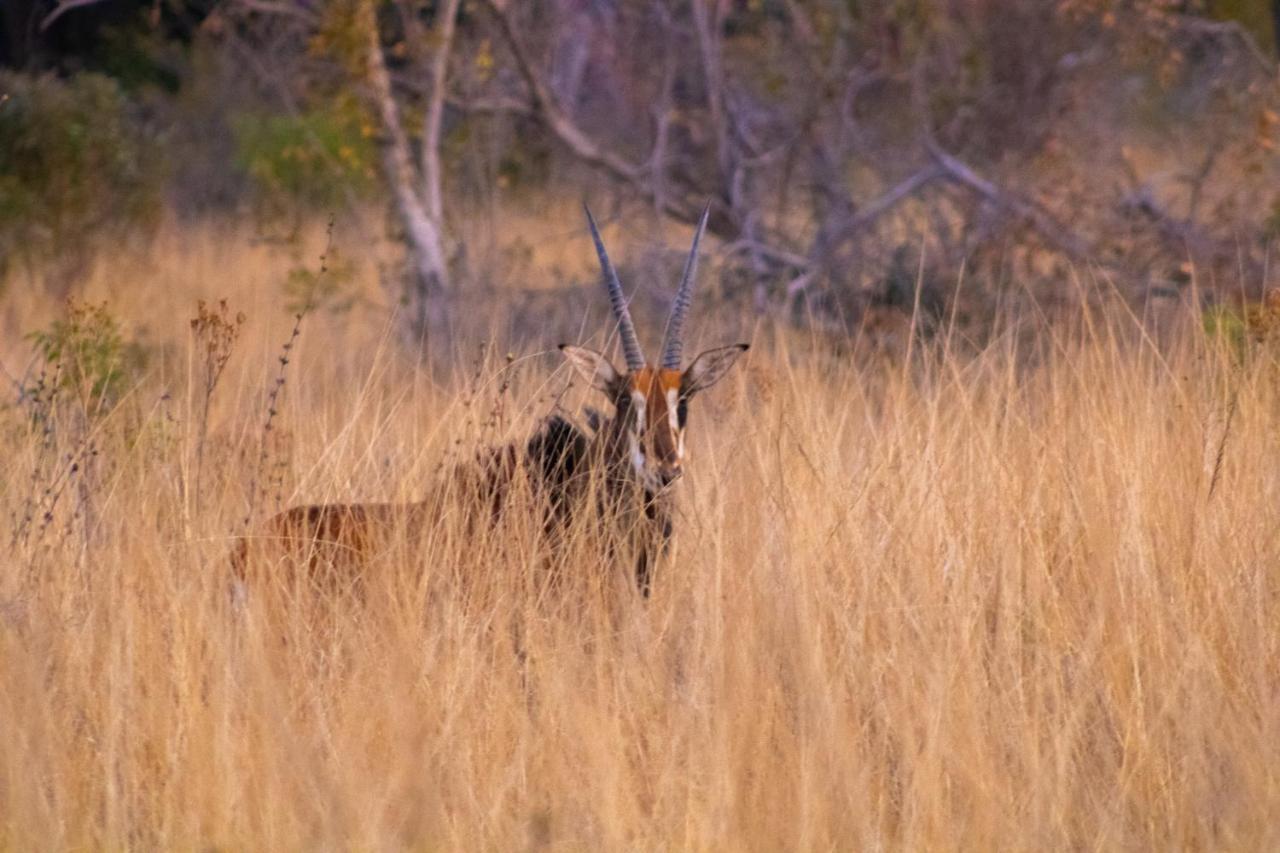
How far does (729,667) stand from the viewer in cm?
389

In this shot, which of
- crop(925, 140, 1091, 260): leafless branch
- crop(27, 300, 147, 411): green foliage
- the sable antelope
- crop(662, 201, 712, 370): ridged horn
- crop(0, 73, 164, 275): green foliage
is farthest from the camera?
crop(0, 73, 164, 275): green foliage

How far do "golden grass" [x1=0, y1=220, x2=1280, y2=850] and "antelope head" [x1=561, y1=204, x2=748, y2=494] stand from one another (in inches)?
7.7

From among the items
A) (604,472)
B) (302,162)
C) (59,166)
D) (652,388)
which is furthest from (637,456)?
(302,162)

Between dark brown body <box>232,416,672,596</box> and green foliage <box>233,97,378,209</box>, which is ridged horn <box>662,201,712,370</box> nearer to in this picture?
dark brown body <box>232,416,672,596</box>

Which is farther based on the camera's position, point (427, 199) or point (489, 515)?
point (427, 199)

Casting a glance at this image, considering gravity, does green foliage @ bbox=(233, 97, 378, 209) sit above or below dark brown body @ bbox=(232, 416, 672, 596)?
above

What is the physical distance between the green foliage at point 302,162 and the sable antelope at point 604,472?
26.6 ft

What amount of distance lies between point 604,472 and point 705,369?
1.69ft

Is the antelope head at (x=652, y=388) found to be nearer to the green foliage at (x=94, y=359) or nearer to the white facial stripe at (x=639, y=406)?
the white facial stripe at (x=639, y=406)

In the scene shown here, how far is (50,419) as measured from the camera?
521 cm

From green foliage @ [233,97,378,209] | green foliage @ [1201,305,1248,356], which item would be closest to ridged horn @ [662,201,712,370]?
green foliage @ [1201,305,1248,356]

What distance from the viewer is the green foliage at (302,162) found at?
1377 cm

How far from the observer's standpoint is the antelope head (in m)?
4.82

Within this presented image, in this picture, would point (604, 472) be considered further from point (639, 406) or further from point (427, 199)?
point (427, 199)
